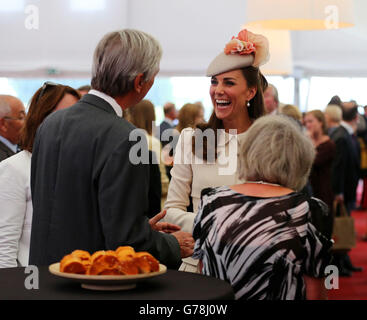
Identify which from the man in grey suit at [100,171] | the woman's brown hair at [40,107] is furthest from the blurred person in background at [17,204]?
the man in grey suit at [100,171]

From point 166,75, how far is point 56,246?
4.37m

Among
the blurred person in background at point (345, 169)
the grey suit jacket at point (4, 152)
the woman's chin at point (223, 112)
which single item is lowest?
the blurred person in background at point (345, 169)

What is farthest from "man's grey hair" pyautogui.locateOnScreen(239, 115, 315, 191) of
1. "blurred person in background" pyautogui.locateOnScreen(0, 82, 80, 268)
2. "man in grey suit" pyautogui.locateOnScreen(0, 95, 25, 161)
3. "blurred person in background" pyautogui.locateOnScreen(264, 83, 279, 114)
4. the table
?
"blurred person in background" pyautogui.locateOnScreen(264, 83, 279, 114)

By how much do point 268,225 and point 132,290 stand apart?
0.52m

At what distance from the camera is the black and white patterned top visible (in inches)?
76.2

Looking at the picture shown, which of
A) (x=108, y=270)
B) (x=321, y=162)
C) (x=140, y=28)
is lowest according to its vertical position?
(x=321, y=162)

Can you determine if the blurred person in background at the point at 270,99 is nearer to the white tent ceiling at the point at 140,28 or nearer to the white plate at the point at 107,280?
the white tent ceiling at the point at 140,28

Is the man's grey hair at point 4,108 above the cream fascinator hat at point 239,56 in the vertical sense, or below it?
below

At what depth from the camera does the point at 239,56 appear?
2635 mm

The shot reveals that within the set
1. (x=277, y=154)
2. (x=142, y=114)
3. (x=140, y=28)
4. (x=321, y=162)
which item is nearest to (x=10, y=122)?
(x=142, y=114)

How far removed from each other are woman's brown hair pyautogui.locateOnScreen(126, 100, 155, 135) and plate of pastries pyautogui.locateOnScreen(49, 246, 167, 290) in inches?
122

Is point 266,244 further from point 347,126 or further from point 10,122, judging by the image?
point 347,126

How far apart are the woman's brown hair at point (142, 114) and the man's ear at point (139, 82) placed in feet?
8.79

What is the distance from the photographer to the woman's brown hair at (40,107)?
2.53 meters
